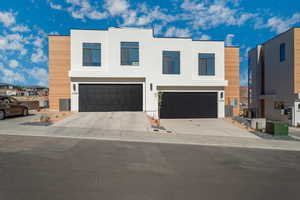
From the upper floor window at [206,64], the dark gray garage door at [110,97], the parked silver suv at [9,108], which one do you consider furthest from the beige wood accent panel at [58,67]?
the upper floor window at [206,64]

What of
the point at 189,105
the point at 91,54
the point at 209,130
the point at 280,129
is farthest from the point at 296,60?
the point at 91,54

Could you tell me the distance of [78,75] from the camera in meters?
16.0

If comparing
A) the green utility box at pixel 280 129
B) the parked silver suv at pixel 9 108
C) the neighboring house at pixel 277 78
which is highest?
the neighboring house at pixel 277 78

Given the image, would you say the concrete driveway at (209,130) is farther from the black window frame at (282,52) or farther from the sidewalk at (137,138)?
the black window frame at (282,52)

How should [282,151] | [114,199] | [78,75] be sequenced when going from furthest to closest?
1. [78,75]
2. [282,151]
3. [114,199]

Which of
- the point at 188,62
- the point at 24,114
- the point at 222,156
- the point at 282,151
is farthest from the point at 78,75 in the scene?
the point at 282,151

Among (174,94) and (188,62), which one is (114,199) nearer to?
(174,94)

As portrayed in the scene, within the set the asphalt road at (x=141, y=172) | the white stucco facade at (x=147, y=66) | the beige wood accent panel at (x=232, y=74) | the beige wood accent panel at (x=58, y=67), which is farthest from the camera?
the beige wood accent panel at (x=232, y=74)

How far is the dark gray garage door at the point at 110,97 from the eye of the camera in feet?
54.4

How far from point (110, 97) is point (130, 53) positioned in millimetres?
4975

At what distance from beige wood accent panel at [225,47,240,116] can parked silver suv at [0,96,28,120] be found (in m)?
20.5

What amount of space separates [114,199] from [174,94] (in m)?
15.3

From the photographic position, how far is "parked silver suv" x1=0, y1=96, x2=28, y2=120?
41.1 feet

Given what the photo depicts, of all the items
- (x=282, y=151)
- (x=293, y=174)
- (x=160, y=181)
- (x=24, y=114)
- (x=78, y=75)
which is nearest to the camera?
(x=160, y=181)
